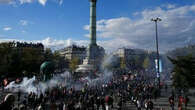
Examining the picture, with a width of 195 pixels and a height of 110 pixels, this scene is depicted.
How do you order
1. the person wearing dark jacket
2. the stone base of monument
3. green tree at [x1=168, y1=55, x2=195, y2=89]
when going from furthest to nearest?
the stone base of monument < green tree at [x1=168, y1=55, x2=195, y2=89] < the person wearing dark jacket

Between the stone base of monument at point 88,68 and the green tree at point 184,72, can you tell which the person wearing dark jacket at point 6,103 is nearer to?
the green tree at point 184,72

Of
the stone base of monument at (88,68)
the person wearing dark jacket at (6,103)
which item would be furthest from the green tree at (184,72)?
the stone base of monument at (88,68)

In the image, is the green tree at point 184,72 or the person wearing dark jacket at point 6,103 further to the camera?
the green tree at point 184,72

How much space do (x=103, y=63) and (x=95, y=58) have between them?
20.8ft

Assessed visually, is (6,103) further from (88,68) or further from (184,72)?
(88,68)

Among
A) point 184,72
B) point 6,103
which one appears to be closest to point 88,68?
point 184,72

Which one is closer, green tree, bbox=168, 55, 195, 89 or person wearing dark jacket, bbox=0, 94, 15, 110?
person wearing dark jacket, bbox=0, 94, 15, 110

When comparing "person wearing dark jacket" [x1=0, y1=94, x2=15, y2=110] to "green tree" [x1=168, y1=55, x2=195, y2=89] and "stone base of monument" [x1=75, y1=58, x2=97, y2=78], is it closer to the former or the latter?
"green tree" [x1=168, y1=55, x2=195, y2=89]

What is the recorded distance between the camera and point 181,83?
2181cm

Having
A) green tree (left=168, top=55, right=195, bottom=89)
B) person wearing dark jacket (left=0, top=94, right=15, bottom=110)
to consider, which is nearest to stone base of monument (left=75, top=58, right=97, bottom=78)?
green tree (left=168, top=55, right=195, bottom=89)

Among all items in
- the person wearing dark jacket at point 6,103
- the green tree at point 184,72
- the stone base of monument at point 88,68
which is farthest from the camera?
the stone base of monument at point 88,68

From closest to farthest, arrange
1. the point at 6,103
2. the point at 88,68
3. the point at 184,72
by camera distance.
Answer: the point at 6,103, the point at 184,72, the point at 88,68

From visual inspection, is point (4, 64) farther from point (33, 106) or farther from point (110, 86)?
point (33, 106)

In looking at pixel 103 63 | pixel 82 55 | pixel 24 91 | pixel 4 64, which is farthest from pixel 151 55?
pixel 24 91
